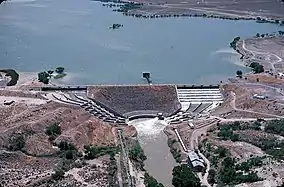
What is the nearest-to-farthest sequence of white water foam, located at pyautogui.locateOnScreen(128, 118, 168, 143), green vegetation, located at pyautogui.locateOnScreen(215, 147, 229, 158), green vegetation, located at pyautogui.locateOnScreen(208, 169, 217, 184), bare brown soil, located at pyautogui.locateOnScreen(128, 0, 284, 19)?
1. green vegetation, located at pyautogui.locateOnScreen(208, 169, 217, 184)
2. green vegetation, located at pyautogui.locateOnScreen(215, 147, 229, 158)
3. white water foam, located at pyautogui.locateOnScreen(128, 118, 168, 143)
4. bare brown soil, located at pyautogui.locateOnScreen(128, 0, 284, 19)

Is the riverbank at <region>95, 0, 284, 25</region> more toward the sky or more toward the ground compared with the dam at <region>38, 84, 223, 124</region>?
more toward the sky

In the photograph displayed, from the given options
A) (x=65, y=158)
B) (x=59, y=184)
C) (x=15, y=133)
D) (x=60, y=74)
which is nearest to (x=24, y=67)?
(x=60, y=74)

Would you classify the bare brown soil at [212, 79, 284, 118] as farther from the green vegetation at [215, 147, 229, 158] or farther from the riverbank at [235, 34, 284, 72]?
the green vegetation at [215, 147, 229, 158]

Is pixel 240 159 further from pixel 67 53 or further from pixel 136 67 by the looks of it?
pixel 67 53

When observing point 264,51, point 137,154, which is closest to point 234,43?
point 264,51

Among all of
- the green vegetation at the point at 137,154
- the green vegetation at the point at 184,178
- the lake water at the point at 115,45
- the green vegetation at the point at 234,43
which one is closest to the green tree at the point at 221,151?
the green vegetation at the point at 184,178

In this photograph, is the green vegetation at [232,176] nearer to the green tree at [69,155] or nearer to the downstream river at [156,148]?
the downstream river at [156,148]

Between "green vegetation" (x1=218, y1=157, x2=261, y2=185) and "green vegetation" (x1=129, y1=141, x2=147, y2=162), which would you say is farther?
"green vegetation" (x1=129, y1=141, x2=147, y2=162)

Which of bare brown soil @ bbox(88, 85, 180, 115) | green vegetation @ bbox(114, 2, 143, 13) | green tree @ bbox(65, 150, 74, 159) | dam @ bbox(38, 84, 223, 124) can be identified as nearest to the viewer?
green tree @ bbox(65, 150, 74, 159)

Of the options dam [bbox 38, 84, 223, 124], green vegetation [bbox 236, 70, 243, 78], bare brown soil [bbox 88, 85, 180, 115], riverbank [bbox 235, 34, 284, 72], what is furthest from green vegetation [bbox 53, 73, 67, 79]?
riverbank [bbox 235, 34, 284, 72]
